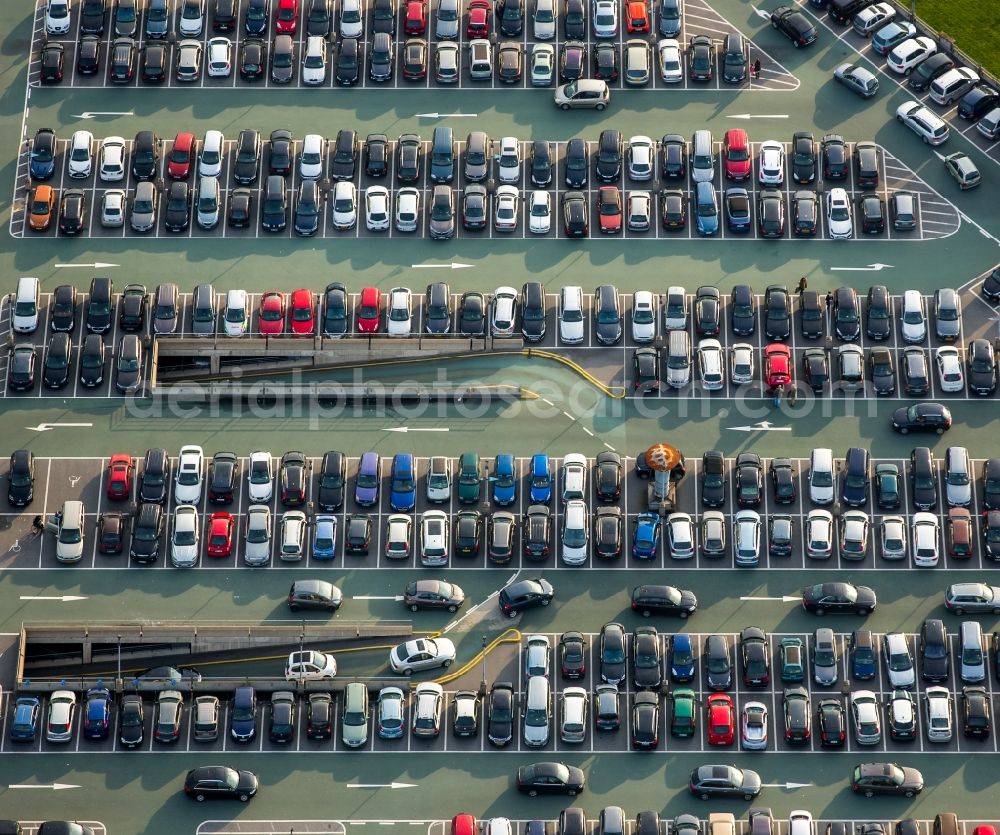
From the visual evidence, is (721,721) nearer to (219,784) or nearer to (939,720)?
(939,720)

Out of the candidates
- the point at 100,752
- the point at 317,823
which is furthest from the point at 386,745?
the point at 100,752

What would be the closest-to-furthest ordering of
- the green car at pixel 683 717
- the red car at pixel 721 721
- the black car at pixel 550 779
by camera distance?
the black car at pixel 550 779, the red car at pixel 721 721, the green car at pixel 683 717

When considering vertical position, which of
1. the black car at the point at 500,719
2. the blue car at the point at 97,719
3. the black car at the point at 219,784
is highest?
the black car at the point at 500,719

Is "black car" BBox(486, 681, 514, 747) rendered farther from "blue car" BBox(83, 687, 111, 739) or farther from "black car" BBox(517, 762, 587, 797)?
"blue car" BBox(83, 687, 111, 739)

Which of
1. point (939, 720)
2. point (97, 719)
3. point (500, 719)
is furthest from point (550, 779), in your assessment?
point (97, 719)

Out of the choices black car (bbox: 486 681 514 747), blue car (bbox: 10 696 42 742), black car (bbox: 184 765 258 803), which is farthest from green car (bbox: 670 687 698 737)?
blue car (bbox: 10 696 42 742)

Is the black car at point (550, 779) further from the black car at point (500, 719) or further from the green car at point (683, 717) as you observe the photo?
the green car at point (683, 717)

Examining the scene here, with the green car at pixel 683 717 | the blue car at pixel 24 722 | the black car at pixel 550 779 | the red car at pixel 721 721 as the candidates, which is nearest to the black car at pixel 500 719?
the black car at pixel 550 779
